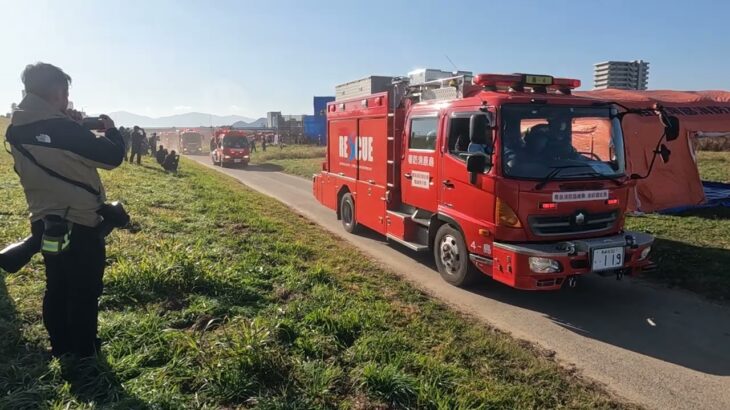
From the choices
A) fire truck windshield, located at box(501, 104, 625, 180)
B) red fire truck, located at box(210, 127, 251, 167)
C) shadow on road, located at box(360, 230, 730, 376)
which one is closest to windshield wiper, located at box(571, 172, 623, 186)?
fire truck windshield, located at box(501, 104, 625, 180)

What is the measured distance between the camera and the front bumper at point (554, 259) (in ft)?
18.2

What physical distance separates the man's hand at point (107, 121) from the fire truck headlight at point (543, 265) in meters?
4.33

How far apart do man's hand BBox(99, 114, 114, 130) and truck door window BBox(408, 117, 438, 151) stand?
432cm

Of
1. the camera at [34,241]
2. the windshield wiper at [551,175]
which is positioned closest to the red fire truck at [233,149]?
the windshield wiper at [551,175]

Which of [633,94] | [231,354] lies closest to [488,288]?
[231,354]

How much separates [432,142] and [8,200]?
8.61 meters

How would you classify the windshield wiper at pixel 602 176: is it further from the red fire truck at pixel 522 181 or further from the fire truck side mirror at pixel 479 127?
the fire truck side mirror at pixel 479 127

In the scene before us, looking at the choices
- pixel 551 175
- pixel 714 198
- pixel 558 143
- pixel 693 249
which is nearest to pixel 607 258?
pixel 551 175

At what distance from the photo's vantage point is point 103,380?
A: 11.4 ft

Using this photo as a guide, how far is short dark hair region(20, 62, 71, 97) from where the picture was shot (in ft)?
11.0

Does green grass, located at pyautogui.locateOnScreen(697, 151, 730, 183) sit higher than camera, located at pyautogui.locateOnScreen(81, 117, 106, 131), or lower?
lower

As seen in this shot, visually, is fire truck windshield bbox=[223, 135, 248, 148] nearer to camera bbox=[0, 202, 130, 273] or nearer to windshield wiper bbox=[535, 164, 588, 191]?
windshield wiper bbox=[535, 164, 588, 191]

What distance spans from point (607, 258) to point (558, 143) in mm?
1451

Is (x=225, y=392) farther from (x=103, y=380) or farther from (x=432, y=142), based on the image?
(x=432, y=142)
